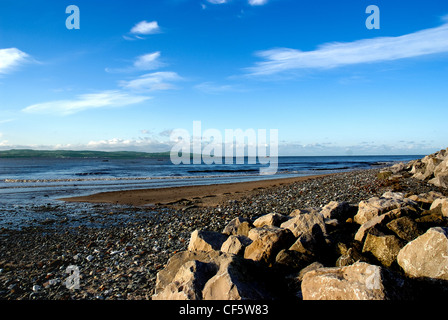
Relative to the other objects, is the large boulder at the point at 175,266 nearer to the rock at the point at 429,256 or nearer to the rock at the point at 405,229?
the rock at the point at 429,256

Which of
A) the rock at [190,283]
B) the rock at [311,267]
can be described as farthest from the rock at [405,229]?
the rock at [190,283]

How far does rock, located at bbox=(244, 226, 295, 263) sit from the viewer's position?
6.29 meters

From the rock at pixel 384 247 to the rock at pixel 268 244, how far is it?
1679 millimetres

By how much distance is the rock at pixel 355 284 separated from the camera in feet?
13.5

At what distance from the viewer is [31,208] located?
16.9 m

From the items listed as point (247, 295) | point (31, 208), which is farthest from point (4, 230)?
point (247, 295)

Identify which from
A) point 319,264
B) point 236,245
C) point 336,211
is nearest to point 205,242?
point 236,245

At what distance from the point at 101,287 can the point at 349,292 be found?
523cm

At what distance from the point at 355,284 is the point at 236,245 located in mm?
3115

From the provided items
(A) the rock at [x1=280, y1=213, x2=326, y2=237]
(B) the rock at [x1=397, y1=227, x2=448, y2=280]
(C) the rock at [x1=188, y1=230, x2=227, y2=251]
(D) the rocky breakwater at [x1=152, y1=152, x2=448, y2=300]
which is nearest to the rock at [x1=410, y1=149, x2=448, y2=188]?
(D) the rocky breakwater at [x1=152, y1=152, x2=448, y2=300]

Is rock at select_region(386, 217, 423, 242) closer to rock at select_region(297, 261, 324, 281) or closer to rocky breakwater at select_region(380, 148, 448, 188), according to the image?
rock at select_region(297, 261, 324, 281)

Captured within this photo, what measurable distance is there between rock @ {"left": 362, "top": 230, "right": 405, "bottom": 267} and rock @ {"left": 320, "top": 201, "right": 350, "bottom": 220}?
10.5 ft

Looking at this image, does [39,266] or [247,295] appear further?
[39,266]
